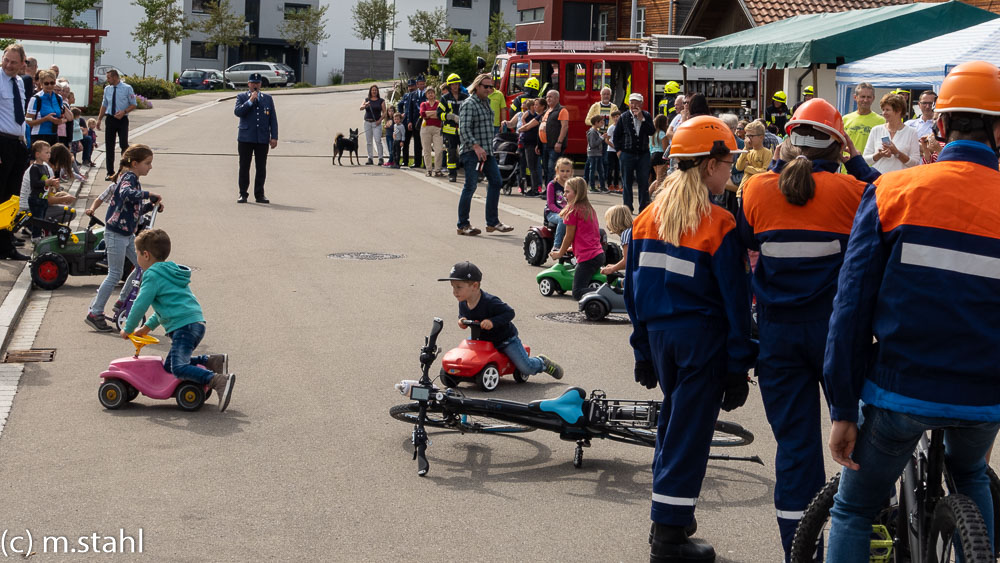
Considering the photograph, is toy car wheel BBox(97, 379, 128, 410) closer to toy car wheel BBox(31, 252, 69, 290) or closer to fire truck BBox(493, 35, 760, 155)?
toy car wheel BBox(31, 252, 69, 290)

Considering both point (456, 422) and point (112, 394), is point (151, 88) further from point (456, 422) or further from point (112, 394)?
point (456, 422)

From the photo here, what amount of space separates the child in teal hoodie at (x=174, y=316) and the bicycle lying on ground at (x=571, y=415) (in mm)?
1619

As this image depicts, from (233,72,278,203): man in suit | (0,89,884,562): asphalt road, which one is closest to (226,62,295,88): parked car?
(233,72,278,203): man in suit

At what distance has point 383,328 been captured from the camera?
10281 millimetres

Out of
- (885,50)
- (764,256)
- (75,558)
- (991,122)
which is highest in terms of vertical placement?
(885,50)

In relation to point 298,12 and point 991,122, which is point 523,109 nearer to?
point 991,122

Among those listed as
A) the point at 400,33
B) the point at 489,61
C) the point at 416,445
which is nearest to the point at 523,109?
the point at 416,445

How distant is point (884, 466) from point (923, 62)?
533 inches

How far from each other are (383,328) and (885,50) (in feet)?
38.7

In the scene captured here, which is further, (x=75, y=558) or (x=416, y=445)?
(x=416, y=445)

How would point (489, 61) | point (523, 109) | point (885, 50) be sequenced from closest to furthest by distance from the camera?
point (885, 50)
point (523, 109)
point (489, 61)

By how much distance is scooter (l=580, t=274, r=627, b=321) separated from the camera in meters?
10.9

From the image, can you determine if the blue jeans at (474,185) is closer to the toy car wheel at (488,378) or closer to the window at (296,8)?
the toy car wheel at (488,378)

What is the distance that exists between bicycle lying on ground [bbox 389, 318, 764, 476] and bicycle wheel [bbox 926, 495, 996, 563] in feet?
7.96
